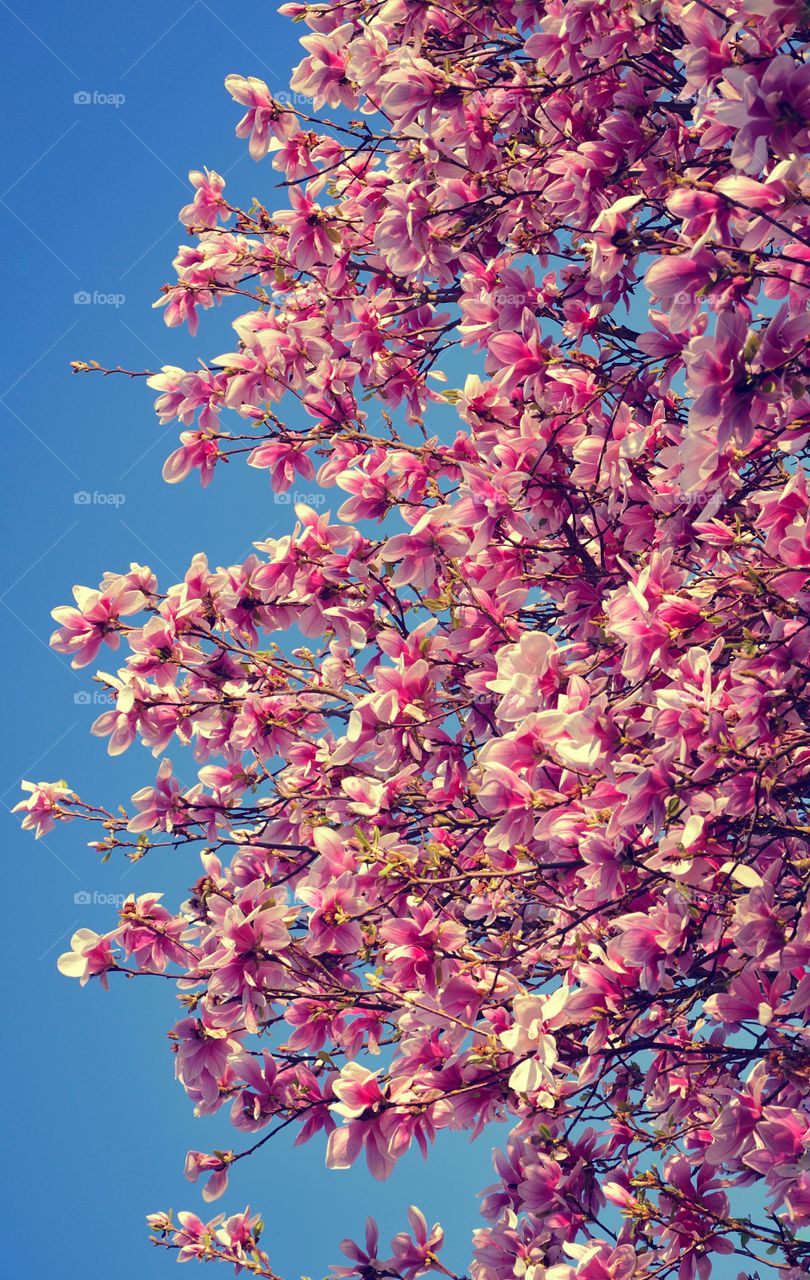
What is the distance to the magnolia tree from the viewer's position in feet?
8.83

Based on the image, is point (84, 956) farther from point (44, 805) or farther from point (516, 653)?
point (516, 653)

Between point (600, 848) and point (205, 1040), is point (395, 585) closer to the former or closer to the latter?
point (600, 848)

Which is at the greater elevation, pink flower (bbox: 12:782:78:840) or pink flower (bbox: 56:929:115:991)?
pink flower (bbox: 12:782:78:840)

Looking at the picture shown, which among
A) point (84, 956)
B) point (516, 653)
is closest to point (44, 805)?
point (84, 956)

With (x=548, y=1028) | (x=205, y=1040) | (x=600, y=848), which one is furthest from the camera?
(x=205, y=1040)

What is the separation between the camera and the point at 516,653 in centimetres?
287

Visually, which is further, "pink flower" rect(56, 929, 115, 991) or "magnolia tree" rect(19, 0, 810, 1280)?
"pink flower" rect(56, 929, 115, 991)

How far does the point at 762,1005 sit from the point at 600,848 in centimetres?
54

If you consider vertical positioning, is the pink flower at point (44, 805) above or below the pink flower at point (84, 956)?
above

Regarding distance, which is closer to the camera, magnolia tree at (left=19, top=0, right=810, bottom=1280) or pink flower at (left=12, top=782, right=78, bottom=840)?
magnolia tree at (left=19, top=0, right=810, bottom=1280)

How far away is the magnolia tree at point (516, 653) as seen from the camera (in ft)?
8.83

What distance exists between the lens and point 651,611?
2789mm

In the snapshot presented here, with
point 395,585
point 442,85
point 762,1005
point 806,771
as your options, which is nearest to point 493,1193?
point 762,1005

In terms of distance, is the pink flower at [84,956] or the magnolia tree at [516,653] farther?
the pink flower at [84,956]
